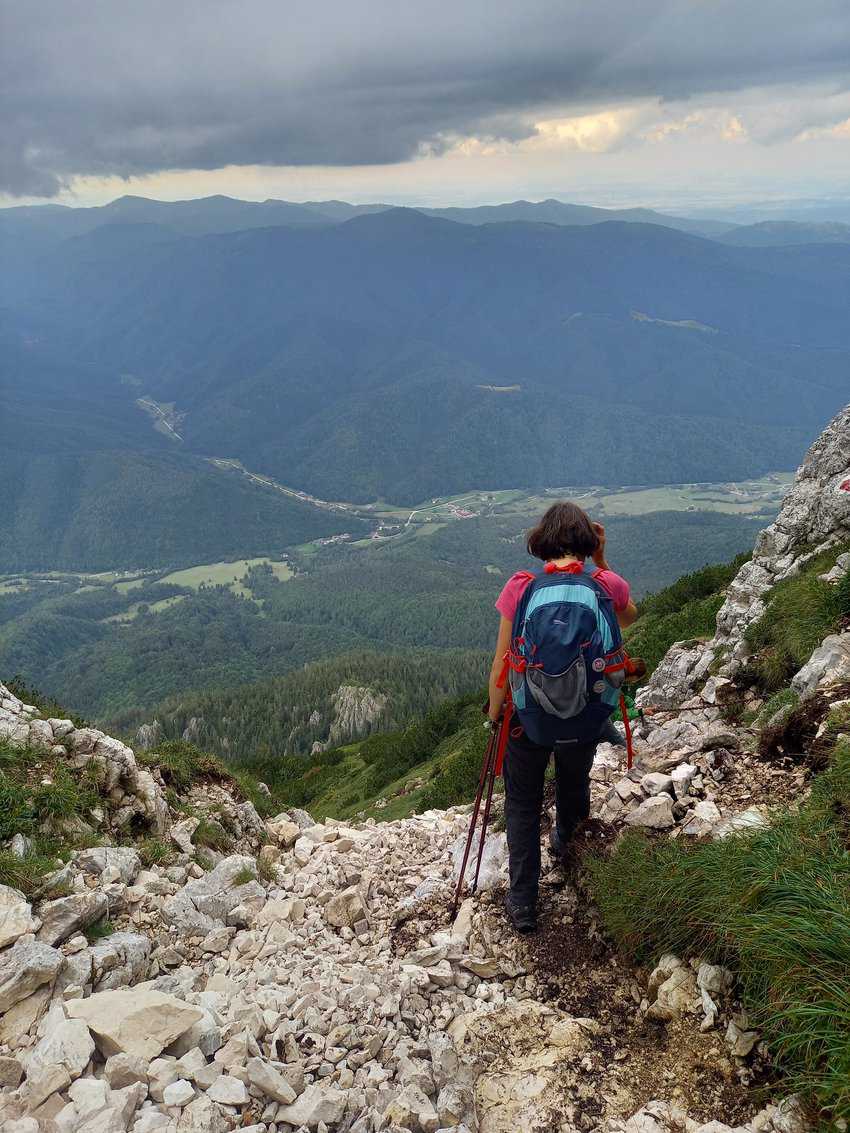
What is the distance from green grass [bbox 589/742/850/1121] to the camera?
4.20 metres

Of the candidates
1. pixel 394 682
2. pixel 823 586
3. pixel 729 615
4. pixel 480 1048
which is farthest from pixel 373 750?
pixel 394 682

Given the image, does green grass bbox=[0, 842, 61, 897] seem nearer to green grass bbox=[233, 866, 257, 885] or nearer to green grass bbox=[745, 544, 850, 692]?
green grass bbox=[233, 866, 257, 885]

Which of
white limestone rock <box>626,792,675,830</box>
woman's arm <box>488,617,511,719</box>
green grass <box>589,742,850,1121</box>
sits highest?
woman's arm <box>488,617,511,719</box>

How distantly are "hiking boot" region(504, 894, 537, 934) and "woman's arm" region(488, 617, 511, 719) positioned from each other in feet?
6.87

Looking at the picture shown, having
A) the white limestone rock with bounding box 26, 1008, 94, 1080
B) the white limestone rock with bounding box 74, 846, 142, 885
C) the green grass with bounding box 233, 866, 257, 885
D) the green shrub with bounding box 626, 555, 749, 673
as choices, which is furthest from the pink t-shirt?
the green shrub with bounding box 626, 555, 749, 673

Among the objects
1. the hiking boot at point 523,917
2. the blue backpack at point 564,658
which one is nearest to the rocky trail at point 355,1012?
the hiking boot at point 523,917

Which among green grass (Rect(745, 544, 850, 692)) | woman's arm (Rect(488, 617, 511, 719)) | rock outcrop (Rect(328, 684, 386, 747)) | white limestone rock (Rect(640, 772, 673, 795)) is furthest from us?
rock outcrop (Rect(328, 684, 386, 747))

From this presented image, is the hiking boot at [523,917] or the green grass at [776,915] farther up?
the green grass at [776,915]

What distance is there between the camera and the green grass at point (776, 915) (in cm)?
420

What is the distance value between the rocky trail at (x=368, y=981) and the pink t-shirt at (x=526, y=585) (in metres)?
2.52

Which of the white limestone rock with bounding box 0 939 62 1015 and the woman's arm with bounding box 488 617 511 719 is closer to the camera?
the white limestone rock with bounding box 0 939 62 1015

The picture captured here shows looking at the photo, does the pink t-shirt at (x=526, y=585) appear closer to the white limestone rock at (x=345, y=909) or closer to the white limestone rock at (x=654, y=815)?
the white limestone rock at (x=654, y=815)

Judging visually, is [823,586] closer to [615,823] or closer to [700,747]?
[700,747]

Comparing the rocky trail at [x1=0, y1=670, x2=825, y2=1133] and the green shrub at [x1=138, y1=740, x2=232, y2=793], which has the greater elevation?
the rocky trail at [x1=0, y1=670, x2=825, y2=1133]
